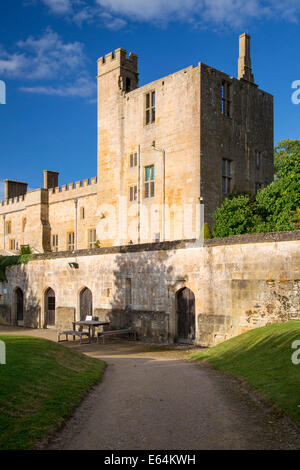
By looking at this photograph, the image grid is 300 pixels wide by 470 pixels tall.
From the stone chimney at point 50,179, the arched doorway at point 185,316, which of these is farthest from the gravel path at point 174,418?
the stone chimney at point 50,179

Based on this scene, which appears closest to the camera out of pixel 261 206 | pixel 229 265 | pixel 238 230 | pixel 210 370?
pixel 210 370

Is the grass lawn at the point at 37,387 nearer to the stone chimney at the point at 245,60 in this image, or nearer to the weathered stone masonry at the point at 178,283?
the weathered stone masonry at the point at 178,283

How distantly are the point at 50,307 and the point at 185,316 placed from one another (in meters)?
11.2

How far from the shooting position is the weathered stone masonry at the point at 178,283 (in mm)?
15758

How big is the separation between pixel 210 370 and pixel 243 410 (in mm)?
4334

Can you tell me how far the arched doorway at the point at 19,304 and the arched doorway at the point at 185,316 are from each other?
13.9 meters

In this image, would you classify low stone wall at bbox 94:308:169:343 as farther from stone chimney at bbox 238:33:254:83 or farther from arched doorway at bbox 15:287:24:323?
stone chimney at bbox 238:33:254:83

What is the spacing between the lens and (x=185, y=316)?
19531 millimetres

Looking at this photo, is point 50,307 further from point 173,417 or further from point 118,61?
point 173,417

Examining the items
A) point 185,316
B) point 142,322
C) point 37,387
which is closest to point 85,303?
point 142,322

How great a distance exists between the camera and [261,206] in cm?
2519

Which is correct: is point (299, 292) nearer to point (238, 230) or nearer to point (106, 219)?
point (238, 230)

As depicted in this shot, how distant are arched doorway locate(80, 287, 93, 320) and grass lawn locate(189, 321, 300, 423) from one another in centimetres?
999
